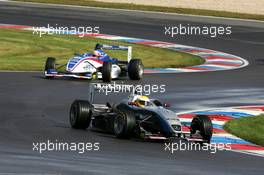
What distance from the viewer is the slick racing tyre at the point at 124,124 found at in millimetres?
19562

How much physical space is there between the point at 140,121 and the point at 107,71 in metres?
10.1

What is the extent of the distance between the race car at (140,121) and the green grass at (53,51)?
11992 millimetres

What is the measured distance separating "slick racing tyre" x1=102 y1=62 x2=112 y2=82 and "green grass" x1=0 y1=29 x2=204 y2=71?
365 cm

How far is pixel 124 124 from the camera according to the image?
1955 centimetres

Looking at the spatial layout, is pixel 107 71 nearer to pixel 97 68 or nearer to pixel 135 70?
pixel 97 68

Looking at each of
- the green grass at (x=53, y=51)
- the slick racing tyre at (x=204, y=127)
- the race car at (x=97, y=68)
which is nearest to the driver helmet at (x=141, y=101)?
the slick racing tyre at (x=204, y=127)

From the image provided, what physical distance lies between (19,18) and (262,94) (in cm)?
2284

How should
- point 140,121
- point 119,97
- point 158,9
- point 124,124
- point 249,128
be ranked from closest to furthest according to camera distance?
point 124,124, point 140,121, point 249,128, point 119,97, point 158,9

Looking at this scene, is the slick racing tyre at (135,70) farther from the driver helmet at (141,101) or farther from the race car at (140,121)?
the driver helmet at (141,101)

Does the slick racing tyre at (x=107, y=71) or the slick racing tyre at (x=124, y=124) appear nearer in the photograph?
the slick racing tyre at (x=124, y=124)

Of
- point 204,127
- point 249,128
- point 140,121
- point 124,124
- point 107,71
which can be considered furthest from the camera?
point 107,71

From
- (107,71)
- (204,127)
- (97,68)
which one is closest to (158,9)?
(97,68)

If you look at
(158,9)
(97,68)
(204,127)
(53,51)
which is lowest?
(204,127)

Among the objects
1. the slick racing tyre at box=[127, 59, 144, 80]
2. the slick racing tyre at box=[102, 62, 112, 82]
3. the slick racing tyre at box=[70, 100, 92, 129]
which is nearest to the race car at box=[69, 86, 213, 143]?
the slick racing tyre at box=[70, 100, 92, 129]
